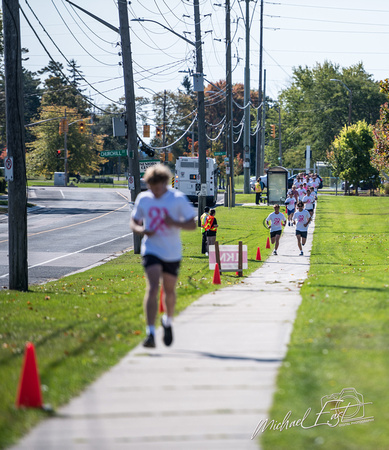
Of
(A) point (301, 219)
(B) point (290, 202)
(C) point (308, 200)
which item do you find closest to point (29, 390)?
(A) point (301, 219)

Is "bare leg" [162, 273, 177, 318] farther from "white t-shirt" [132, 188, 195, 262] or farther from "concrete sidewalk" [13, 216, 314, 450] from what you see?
"concrete sidewalk" [13, 216, 314, 450]

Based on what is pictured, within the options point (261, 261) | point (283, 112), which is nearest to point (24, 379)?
point (261, 261)

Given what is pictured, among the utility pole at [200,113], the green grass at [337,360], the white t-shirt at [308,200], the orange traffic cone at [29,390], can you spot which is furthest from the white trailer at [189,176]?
the orange traffic cone at [29,390]

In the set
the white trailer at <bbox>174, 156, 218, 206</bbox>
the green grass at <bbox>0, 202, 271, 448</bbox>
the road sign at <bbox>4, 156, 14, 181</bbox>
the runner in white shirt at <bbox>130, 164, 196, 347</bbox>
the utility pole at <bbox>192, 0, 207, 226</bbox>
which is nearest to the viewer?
the green grass at <bbox>0, 202, 271, 448</bbox>

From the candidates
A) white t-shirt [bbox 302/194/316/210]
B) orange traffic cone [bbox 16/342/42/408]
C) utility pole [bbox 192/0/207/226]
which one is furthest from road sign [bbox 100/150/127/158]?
orange traffic cone [bbox 16/342/42/408]

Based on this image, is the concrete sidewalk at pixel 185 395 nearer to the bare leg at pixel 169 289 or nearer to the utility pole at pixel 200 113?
the bare leg at pixel 169 289

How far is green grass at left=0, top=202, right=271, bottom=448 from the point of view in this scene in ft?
19.0

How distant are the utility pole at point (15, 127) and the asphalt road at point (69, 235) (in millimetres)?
A: 2141

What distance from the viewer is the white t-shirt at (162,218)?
23.3 ft

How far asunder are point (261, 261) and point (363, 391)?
1610 cm

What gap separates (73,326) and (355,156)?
2254 inches

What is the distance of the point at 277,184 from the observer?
4891 centimetres

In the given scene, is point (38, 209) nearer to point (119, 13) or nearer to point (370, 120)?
point (119, 13)

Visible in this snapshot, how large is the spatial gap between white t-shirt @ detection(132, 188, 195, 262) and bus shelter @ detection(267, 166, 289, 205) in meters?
40.9
